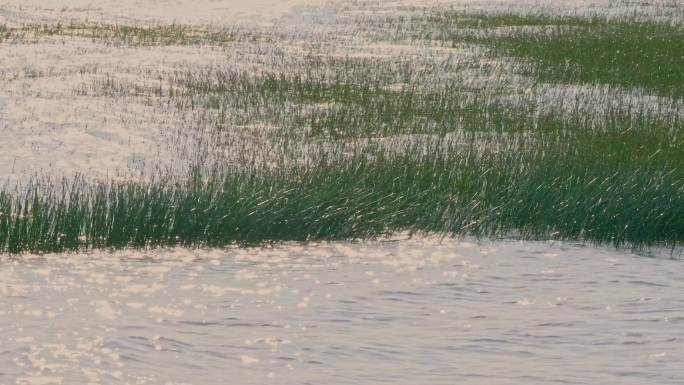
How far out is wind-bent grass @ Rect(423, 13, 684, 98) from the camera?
21391 mm

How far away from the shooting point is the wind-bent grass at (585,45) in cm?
2139

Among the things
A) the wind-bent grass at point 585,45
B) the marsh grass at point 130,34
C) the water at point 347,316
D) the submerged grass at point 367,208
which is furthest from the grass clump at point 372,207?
the marsh grass at point 130,34

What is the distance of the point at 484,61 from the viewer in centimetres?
2380

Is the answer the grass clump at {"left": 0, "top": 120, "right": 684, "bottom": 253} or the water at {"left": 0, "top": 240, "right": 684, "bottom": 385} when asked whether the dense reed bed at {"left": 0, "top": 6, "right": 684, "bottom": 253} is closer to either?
the grass clump at {"left": 0, "top": 120, "right": 684, "bottom": 253}

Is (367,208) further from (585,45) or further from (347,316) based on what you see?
(585,45)

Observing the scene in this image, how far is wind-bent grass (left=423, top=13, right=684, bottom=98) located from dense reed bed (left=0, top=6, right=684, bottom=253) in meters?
0.09

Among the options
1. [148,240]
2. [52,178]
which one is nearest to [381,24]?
[52,178]

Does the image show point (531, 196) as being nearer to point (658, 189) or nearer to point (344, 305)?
point (658, 189)

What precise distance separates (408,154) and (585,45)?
13.2 metres

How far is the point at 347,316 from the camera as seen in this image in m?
8.11

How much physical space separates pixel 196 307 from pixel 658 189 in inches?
179

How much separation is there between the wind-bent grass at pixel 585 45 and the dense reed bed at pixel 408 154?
0.29 ft

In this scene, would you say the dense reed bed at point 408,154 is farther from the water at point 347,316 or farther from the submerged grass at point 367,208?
the water at point 347,316

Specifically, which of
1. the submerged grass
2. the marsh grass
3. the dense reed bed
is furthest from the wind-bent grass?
the submerged grass
